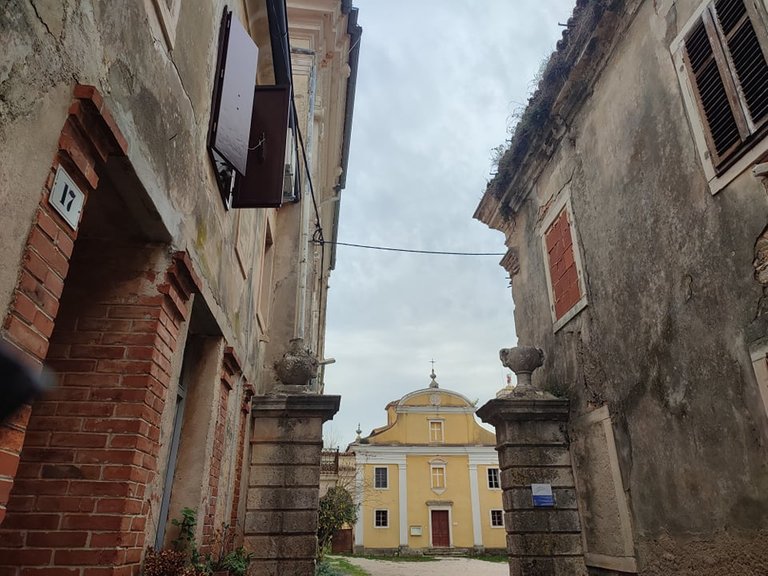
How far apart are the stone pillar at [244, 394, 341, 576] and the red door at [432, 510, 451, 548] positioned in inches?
1241

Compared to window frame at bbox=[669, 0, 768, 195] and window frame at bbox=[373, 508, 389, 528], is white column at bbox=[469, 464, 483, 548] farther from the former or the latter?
window frame at bbox=[669, 0, 768, 195]

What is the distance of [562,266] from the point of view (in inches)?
367

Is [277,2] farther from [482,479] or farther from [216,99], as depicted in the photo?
[482,479]

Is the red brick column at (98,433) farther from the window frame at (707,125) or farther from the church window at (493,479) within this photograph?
the church window at (493,479)

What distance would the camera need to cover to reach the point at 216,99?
4609mm

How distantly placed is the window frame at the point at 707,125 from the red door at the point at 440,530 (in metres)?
34.7

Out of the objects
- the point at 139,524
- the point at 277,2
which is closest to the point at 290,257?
the point at 277,2

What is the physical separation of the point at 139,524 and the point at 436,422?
3699cm

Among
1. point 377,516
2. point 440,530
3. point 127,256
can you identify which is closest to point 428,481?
point 440,530

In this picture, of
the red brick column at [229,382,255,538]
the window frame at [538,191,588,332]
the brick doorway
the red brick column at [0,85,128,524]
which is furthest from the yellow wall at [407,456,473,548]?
the red brick column at [0,85,128,524]

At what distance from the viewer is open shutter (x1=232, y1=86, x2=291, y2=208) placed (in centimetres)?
554

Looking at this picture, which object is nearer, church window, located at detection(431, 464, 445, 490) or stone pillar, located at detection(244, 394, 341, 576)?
stone pillar, located at detection(244, 394, 341, 576)

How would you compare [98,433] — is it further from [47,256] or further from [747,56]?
[747,56]

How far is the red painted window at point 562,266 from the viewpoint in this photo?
352 inches
